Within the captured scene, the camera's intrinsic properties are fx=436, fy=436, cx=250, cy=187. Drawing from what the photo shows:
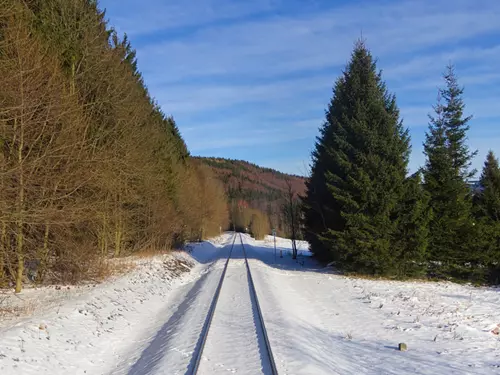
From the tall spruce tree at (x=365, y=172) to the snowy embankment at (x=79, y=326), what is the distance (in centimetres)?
911

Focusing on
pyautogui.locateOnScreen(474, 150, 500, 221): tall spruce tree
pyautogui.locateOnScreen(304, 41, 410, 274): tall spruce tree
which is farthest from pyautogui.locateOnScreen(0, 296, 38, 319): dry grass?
pyautogui.locateOnScreen(474, 150, 500, 221): tall spruce tree

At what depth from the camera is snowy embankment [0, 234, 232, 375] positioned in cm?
760

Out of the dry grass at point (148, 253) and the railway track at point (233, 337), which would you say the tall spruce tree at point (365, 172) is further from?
the dry grass at point (148, 253)

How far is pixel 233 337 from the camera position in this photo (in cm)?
923

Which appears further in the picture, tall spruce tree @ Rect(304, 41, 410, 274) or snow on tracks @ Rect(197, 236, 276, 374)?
tall spruce tree @ Rect(304, 41, 410, 274)

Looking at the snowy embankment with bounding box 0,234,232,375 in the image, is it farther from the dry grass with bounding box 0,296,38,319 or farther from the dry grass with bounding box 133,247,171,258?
the dry grass with bounding box 133,247,171,258

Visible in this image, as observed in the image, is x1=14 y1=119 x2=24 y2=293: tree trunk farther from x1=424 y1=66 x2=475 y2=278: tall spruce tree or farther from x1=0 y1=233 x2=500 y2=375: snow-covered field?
x1=424 y1=66 x2=475 y2=278: tall spruce tree

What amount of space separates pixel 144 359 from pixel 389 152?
1680 centimetres

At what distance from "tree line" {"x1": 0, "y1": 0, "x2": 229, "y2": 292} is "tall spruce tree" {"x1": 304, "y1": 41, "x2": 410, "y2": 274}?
9.83 m

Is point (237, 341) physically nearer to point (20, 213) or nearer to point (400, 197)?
point (20, 213)

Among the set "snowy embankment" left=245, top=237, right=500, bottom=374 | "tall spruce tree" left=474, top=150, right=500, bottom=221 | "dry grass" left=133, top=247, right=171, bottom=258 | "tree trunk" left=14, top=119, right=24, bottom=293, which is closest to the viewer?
"snowy embankment" left=245, top=237, right=500, bottom=374

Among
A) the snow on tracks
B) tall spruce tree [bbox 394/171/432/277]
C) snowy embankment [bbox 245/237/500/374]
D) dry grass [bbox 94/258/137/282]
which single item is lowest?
snowy embankment [bbox 245/237/500/374]

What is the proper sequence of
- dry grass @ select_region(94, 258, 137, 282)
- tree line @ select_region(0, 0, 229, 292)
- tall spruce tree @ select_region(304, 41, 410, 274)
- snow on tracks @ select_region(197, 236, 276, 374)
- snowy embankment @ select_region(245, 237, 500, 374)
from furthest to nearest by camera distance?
1. tall spruce tree @ select_region(304, 41, 410, 274)
2. dry grass @ select_region(94, 258, 137, 282)
3. tree line @ select_region(0, 0, 229, 292)
4. snowy embankment @ select_region(245, 237, 500, 374)
5. snow on tracks @ select_region(197, 236, 276, 374)

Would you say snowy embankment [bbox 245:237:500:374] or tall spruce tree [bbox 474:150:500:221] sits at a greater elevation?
tall spruce tree [bbox 474:150:500:221]
